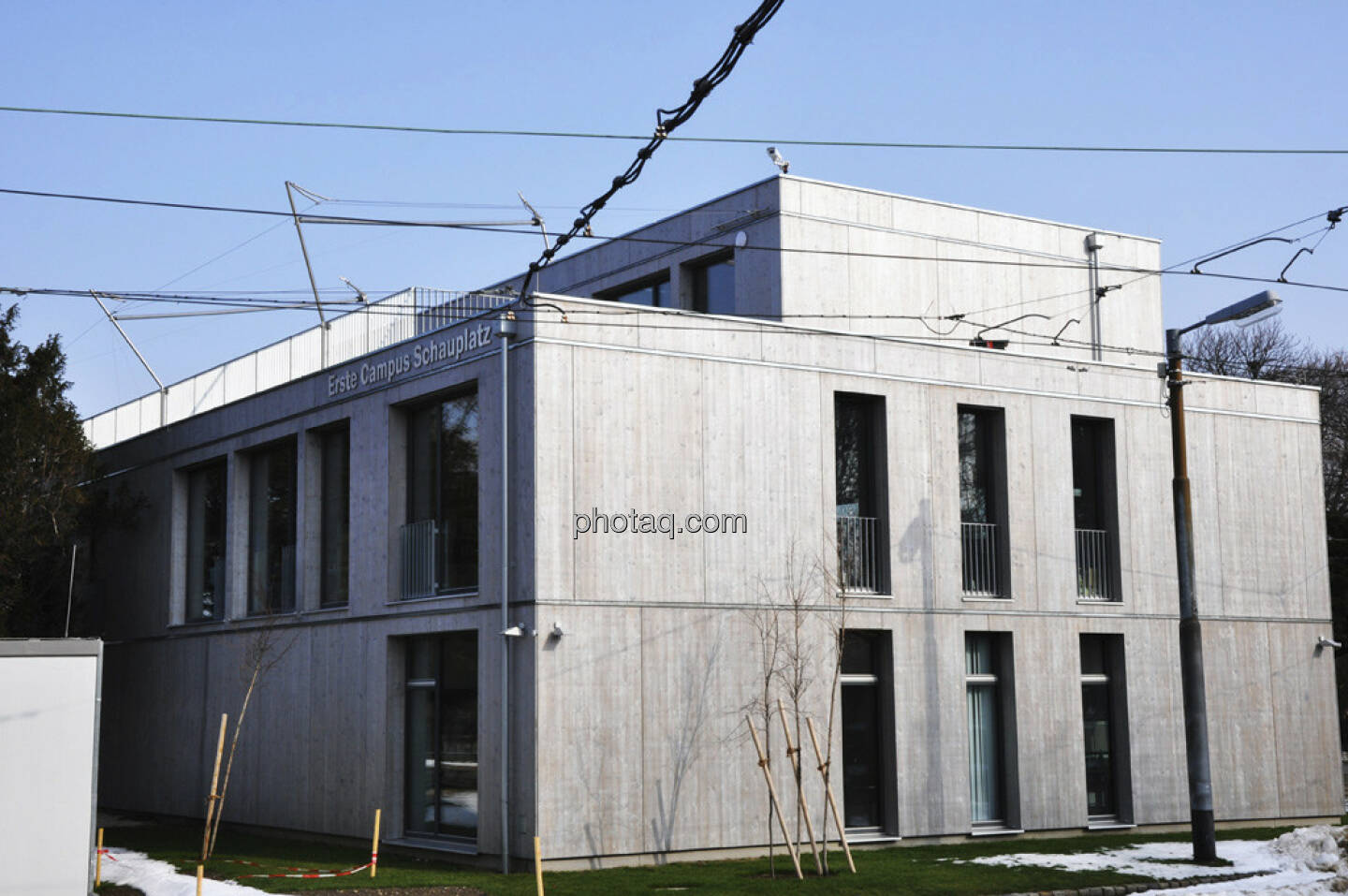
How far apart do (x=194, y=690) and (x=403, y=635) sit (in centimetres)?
845

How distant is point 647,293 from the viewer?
3189 centimetres

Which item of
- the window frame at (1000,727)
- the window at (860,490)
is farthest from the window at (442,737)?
the window frame at (1000,727)

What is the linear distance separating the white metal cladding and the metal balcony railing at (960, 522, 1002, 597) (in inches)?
343

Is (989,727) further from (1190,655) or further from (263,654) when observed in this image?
(263,654)

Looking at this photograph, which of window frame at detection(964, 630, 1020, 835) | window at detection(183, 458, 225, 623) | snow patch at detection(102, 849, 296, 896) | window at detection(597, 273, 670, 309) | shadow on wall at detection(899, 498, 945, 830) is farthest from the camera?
window at detection(597, 273, 670, 309)

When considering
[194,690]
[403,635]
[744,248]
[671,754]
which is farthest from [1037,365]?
[194,690]

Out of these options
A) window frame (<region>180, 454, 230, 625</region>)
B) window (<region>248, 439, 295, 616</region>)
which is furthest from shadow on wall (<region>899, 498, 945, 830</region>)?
window frame (<region>180, 454, 230, 625</region>)

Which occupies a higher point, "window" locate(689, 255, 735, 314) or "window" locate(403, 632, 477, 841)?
"window" locate(689, 255, 735, 314)

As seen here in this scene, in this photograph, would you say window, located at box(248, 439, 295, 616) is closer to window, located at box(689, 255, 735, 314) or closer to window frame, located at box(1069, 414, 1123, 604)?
window, located at box(689, 255, 735, 314)

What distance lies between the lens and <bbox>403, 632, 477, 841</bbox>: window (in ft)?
75.4

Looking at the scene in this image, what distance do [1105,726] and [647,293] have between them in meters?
12.4

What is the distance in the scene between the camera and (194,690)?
101 feet

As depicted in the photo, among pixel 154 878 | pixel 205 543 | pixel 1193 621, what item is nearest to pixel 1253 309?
pixel 1193 621

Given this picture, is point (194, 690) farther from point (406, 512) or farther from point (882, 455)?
point (882, 455)
